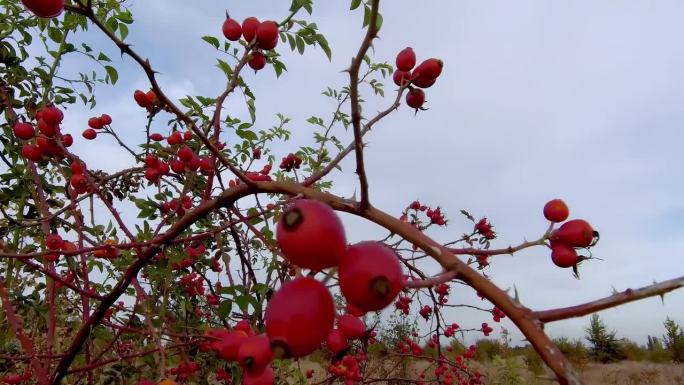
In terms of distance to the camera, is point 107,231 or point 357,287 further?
point 107,231

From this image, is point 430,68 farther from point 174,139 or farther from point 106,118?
point 106,118

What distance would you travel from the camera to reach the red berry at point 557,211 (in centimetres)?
120

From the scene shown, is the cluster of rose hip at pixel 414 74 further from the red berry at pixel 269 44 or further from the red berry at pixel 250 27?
the red berry at pixel 250 27

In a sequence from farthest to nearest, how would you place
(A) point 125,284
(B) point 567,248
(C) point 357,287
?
1. (A) point 125,284
2. (B) point 567,248
3. (C) point 357,287

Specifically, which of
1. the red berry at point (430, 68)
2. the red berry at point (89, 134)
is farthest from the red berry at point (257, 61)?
the red berry at point (89, 134)

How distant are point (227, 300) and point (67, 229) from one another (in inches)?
62.0

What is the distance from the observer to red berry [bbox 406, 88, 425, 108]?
1.68m

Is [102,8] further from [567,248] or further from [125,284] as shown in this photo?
[567,248]

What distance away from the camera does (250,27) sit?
193 centimetres

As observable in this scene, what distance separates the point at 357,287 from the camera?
2.27 ft

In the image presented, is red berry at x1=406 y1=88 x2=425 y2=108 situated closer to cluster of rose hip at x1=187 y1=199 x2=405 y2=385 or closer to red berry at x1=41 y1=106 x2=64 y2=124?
cluster of rose hip at x1=187 y1=199 x2=405 y2=385

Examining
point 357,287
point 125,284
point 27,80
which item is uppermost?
point 27,80

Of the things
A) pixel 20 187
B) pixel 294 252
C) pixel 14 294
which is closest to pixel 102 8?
pixel 20 187

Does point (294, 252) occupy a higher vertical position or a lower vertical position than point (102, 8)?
lower
